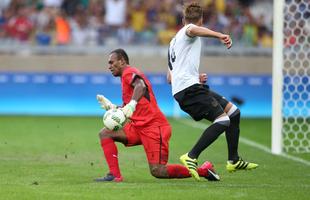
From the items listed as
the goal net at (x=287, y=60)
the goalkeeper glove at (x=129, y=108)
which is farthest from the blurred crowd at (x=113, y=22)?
the goalkeeper glove at (x=129, y=108)

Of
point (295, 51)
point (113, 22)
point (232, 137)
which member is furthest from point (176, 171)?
point (113, 22)

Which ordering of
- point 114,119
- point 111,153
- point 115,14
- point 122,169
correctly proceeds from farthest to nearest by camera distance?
1. point 115,14
2. point 122,169
3. point 111,153
4. point 114,119

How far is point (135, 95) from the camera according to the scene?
33.1ft

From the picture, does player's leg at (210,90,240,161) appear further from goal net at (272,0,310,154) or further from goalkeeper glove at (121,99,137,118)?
goal net at (272,0,310,154)

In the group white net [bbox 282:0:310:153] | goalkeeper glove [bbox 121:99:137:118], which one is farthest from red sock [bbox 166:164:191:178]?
white net [bbox 282:0:310:153]

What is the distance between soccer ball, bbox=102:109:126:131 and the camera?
9984 mm

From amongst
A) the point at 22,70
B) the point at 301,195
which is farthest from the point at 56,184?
the point at 22,70

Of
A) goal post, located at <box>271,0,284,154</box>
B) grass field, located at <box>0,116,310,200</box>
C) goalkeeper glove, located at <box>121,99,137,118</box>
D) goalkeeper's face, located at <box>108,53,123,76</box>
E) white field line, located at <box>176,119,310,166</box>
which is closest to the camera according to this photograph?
grass field, located at <box>0,116,310,200</box>

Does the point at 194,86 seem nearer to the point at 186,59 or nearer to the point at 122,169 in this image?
the point at 186,59

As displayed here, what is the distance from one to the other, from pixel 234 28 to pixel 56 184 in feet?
56.1

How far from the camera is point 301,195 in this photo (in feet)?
31.4

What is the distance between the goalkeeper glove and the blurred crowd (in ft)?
53.9

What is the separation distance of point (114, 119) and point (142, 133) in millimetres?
590

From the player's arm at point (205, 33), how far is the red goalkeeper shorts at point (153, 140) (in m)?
1.14
